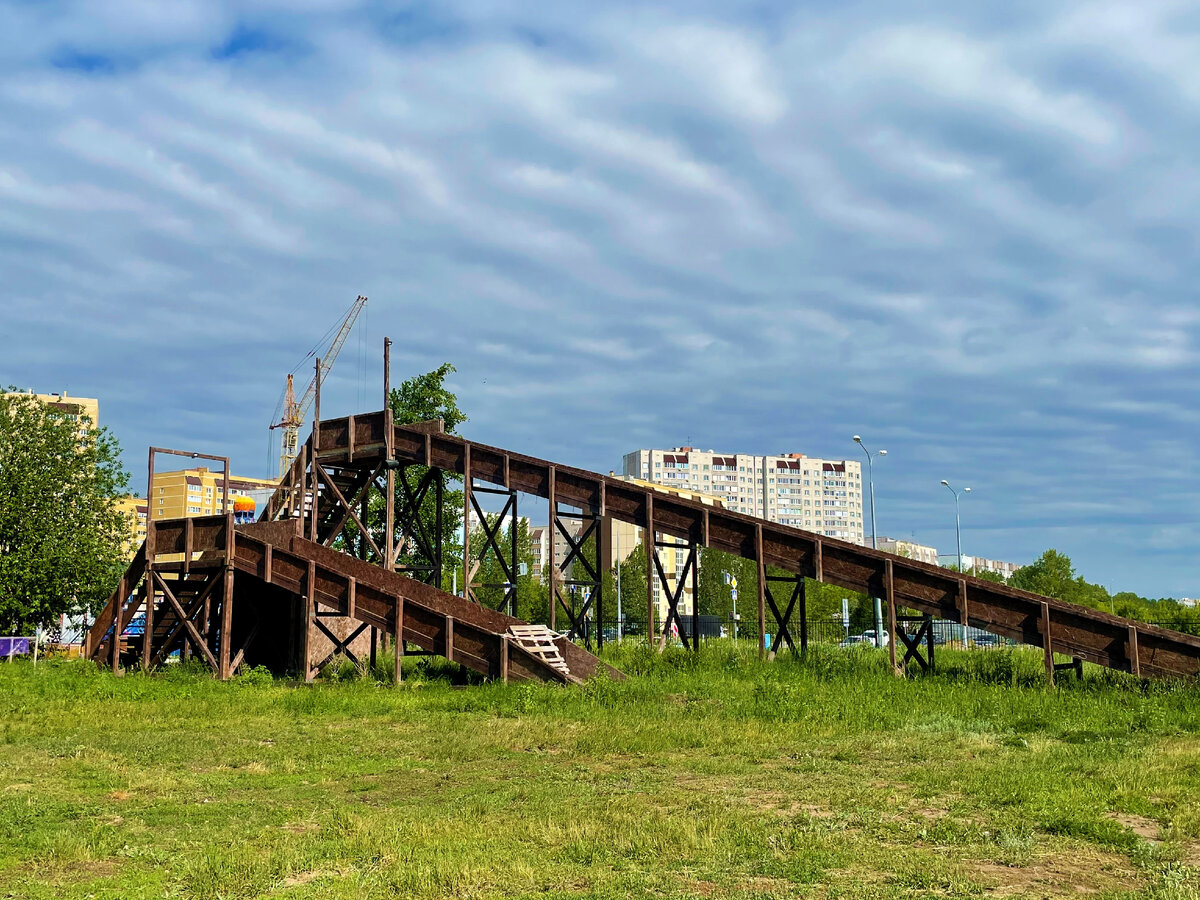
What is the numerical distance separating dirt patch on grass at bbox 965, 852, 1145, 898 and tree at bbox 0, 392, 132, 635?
3520cm

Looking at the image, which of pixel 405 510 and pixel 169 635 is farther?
pixel 405 510

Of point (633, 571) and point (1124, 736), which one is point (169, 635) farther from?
point (633, 571)

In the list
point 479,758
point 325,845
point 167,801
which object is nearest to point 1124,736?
point 479,758

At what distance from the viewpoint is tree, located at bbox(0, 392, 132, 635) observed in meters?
35.1

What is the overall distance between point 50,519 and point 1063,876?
3652 cm

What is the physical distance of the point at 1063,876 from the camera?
8.02 metres

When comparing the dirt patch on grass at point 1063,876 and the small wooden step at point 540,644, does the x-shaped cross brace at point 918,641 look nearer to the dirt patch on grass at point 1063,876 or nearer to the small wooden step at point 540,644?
the small wooden step at point 540,644

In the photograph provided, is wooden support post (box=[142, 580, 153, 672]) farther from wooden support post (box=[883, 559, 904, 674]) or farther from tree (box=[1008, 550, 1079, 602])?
tree (box=[1008, 550, 1079, 602])

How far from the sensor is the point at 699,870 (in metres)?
8.17

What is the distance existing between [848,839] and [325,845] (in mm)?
4728

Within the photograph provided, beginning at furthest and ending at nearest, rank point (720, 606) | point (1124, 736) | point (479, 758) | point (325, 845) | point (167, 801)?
1. point (720, 606)
2. point (1124, 736)
3. point (479, 758)
4. point (167, 801)
5. point (325, 845)

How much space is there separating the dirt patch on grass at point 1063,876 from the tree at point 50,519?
35202 mm

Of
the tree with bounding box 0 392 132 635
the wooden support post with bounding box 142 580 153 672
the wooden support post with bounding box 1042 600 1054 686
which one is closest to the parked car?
the wooden support post with bounding box 1042 600 1054 686

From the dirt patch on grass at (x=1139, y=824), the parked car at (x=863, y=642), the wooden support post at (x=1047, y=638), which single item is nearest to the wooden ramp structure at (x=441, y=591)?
the wooden support post at (x=1047, y=638)
